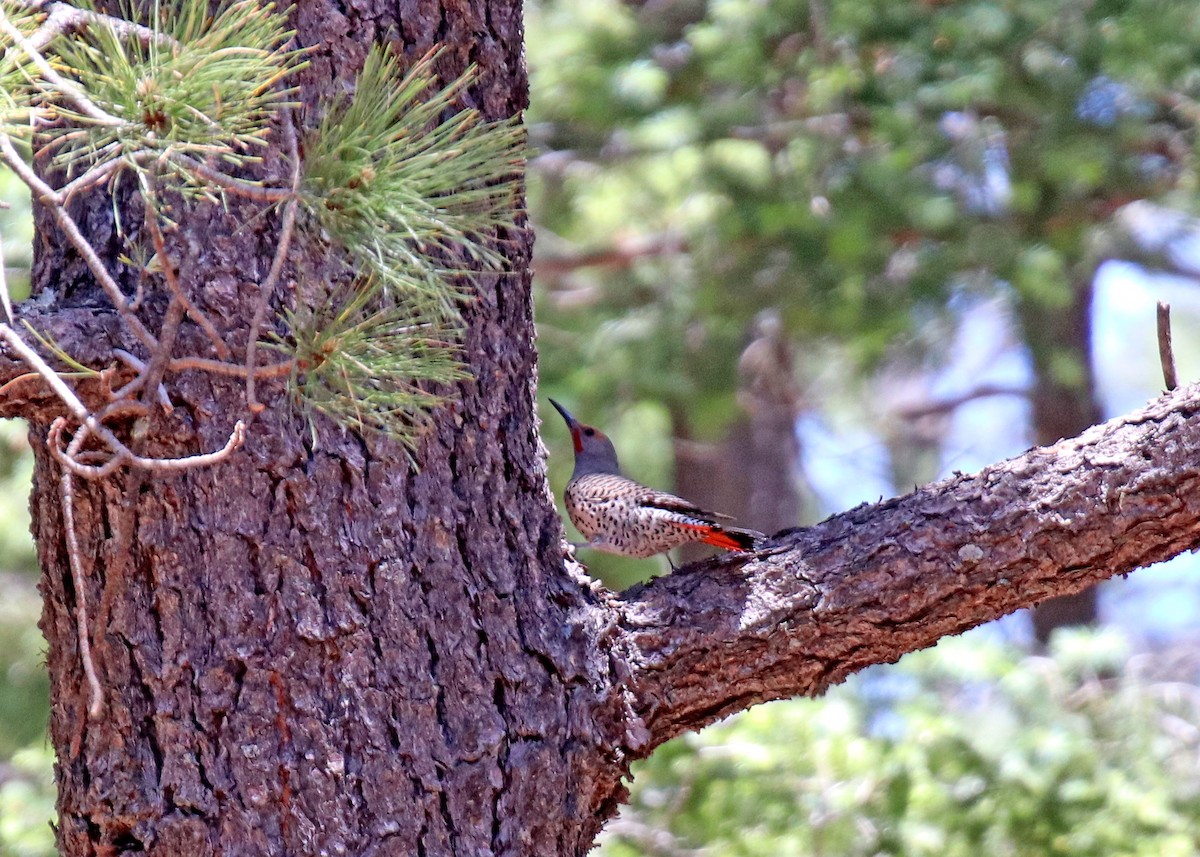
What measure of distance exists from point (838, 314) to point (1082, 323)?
3.53 m

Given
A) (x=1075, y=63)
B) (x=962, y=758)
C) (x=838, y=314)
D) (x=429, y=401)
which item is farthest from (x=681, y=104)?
(x=429, y=401)

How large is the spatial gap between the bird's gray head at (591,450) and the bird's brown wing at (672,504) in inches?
48.5

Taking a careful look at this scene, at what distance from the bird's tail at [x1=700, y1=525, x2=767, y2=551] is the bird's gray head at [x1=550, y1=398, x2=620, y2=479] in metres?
2.05

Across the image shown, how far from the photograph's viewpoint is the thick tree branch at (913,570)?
2.75 m

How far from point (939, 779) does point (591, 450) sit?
227 centimetres

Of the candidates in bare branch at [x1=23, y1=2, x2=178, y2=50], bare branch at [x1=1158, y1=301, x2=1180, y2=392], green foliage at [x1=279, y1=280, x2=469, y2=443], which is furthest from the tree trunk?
bare branch at [x1=1158, y1=301, x2=1180, y2=392]

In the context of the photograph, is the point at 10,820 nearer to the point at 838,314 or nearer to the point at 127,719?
the point at 127,719

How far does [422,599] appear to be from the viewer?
9.11 feet

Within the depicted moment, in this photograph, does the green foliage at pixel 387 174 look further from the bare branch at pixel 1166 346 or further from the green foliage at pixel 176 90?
the bare branch at pixel 1166 346

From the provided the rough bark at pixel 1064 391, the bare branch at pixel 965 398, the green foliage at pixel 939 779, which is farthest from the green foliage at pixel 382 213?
the bare branch at pixel 965 398

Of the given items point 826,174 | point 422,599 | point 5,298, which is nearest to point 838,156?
point 826,174

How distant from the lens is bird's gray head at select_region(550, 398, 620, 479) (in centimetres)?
593

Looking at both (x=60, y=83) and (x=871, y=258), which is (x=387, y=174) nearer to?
(x=60, y=83)

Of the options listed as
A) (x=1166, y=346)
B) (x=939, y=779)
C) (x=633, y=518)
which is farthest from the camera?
(x=939, y=779)
